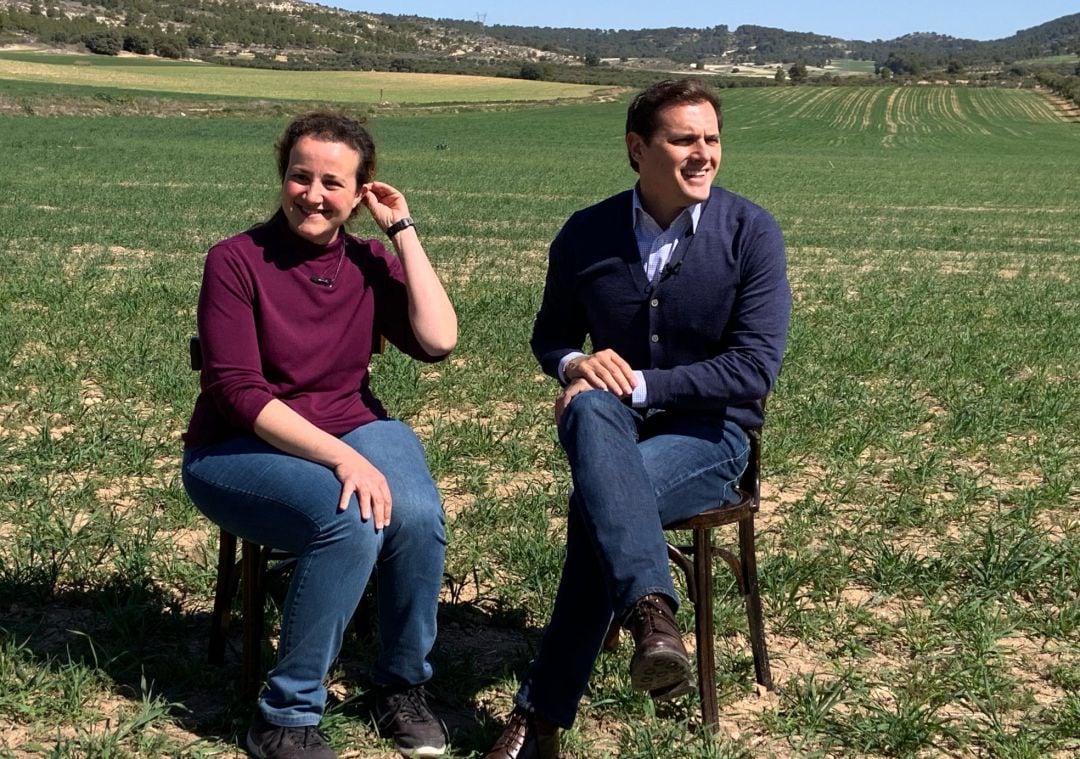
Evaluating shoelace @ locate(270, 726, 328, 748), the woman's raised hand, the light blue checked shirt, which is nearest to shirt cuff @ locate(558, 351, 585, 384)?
the light blue checked shirt

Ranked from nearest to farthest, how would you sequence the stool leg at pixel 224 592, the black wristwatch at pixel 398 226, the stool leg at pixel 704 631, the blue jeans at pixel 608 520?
the blue jeans at pixel 608 520
the stool leg at pixel 704 631
the stool leg at pixel 224 592
the black wristwatch at pixel 398 226

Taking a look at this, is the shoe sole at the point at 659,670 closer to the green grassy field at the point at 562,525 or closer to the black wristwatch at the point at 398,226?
the green grassy field at the point at 562,525

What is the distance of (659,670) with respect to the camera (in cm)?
263

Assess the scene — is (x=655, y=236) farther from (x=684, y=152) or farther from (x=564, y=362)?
(x=564, y=362)

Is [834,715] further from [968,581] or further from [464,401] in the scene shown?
[464,401]

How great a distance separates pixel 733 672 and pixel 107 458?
3.09m

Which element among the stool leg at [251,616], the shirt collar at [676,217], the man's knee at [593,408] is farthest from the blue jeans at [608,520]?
the stool leg at [251,616]

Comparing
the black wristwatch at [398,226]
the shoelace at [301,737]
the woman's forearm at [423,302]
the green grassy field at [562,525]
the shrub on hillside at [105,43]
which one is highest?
the shrub on hillside at [105,43]

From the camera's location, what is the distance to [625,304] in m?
3.34

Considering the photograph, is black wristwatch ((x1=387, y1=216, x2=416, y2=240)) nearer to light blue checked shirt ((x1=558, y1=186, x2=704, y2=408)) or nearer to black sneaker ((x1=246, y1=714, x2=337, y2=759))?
light blue checked shirt ((x1=558, y1=186, x2=704, y2=408))

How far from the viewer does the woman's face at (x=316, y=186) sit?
3.20 metres

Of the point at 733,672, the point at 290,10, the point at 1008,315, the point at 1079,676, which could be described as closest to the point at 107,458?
the point at 733,672

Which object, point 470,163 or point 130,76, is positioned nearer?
point 470,163

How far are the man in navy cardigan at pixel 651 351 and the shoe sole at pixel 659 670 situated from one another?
26 centimetres
